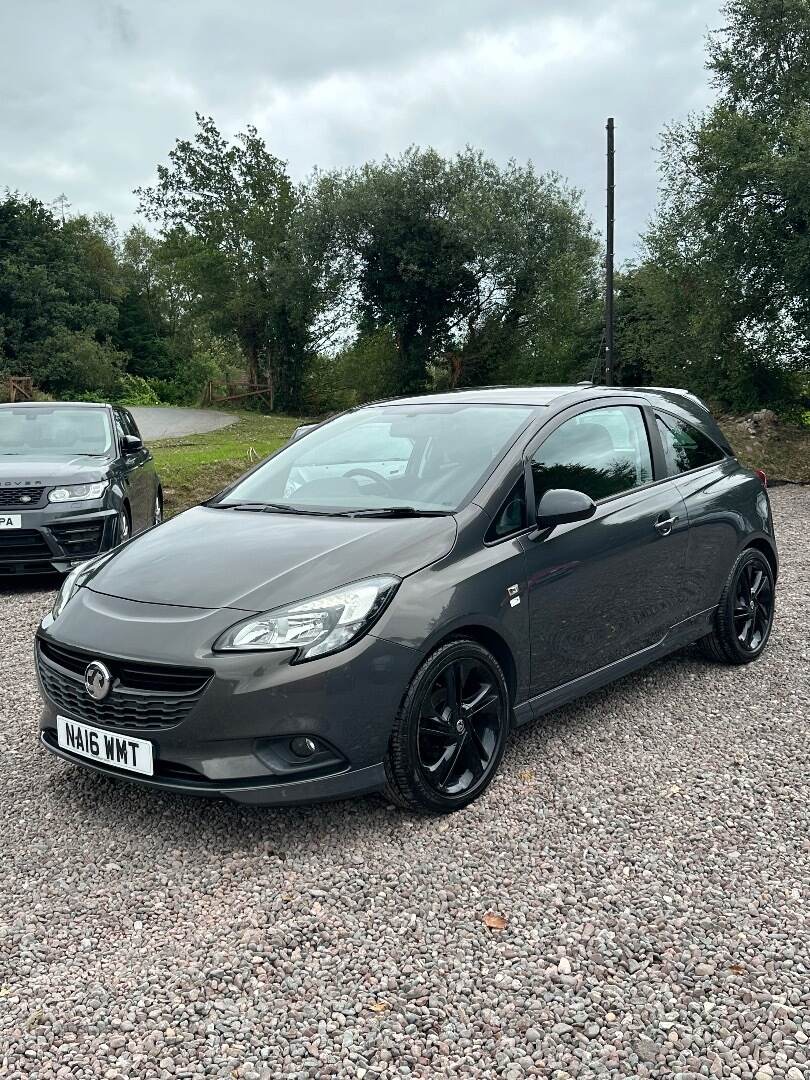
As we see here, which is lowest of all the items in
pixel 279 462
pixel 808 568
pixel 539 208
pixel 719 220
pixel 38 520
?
pixel 808 568

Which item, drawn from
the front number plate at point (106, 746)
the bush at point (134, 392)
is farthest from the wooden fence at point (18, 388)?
the front number plate at point (106, 746)

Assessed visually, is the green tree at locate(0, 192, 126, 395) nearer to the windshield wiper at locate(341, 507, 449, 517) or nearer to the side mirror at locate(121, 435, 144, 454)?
the side mirror at locate(121, 435, 144, 454)

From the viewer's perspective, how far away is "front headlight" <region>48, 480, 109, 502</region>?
25.7 ft

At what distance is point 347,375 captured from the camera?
121 feet

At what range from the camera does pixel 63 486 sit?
789 cm

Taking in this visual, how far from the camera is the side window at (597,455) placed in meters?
4.25

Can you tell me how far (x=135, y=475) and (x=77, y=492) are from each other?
1.25m

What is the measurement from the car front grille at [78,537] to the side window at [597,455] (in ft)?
15.8

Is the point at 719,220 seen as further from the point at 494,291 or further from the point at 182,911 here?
the point at 182,911

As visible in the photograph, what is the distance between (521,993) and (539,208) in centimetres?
3241

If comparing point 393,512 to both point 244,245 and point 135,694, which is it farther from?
point 244,245

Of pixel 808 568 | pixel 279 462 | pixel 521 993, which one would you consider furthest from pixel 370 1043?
pixel 808 568

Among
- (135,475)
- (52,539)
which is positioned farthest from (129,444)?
(52,539)

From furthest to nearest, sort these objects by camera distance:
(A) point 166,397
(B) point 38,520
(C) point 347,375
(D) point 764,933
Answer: (A) point 166,397 < (C) point 347,375 < (B) point 38,520 < (D) point 764,933
